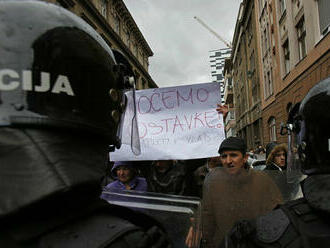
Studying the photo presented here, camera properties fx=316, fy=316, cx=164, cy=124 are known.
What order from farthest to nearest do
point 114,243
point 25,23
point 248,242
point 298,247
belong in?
point 248,242 → point 298,247 → point 25,23 → point 114,243

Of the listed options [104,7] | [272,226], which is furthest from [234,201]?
[104,7]

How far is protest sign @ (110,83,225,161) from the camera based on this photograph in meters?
3.66

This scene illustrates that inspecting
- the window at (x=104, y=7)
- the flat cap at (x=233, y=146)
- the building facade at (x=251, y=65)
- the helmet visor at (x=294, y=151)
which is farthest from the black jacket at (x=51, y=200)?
the window at (x=104, y=7)

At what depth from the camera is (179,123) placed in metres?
Result: 3.85

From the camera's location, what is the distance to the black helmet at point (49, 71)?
0.86m

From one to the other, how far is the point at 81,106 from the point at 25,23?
0.28 m

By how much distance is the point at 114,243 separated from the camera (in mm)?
779

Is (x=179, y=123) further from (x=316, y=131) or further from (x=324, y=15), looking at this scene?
(x=324, y=15)

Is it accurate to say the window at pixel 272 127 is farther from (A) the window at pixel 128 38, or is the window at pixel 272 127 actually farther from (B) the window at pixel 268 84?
(A) the window at pixel 128 38

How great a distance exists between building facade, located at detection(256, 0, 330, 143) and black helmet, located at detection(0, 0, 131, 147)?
11.1 metres

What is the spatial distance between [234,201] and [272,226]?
1648mm

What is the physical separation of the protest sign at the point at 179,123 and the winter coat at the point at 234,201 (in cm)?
54

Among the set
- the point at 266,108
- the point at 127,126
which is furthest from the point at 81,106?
the point at 266,108

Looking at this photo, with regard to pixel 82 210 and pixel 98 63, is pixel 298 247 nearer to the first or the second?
pixel 82 210
